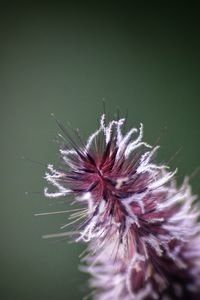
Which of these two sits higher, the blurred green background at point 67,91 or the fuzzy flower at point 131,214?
the blurred green background at point 67,91

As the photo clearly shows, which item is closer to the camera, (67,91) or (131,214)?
(131,214)

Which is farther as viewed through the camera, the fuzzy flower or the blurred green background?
the blurred green background

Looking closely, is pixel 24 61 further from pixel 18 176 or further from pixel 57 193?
pixel 57 193

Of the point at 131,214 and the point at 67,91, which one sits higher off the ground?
the point at 67,91

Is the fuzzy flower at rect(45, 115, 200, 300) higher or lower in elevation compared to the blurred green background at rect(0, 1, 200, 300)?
lower
